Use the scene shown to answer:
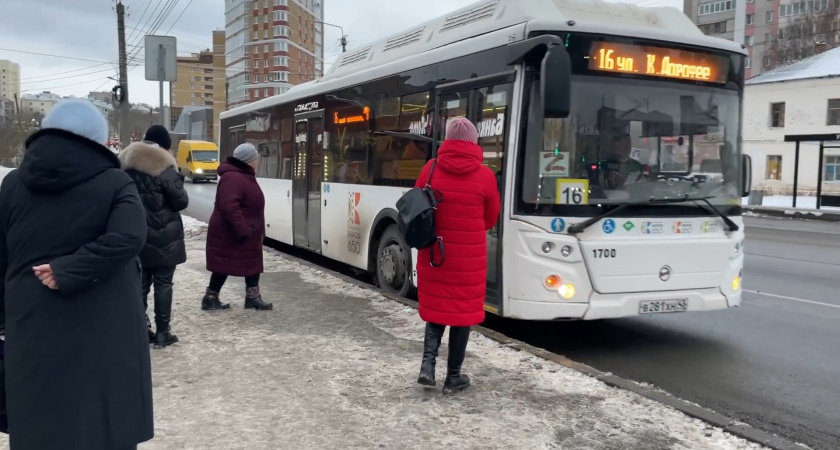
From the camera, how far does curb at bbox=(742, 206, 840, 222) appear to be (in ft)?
85.1

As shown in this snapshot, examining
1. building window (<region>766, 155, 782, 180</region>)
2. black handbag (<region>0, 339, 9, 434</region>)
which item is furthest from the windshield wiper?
building window (<region>766, 155, 782, 180</region>)

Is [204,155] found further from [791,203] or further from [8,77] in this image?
[8,77]

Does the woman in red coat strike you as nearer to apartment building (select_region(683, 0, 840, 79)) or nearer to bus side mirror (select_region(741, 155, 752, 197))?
bus side mirror (select_region(741, 155, 752, 197))

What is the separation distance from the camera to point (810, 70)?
131 feet

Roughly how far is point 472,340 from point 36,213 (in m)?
4.26

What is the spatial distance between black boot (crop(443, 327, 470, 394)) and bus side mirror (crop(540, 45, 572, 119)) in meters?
1.91

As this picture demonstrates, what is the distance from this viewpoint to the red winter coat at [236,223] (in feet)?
22.9

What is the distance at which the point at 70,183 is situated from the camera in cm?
278

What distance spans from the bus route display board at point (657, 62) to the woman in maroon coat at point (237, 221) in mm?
3468

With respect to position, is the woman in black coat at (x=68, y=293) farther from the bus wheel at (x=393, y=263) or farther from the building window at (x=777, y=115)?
the building window at (x=777, y=115)

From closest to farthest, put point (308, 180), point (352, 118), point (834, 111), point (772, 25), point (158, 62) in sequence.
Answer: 1. point (352, 118)
2. point (308, 180)
3. point (158, 62)
4. point (834, 111)
5. point (772, 25)

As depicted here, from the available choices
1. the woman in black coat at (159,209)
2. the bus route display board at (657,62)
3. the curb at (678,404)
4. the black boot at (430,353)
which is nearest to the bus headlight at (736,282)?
the bus route display board at (657,62)

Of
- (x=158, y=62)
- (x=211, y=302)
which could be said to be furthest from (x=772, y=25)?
(x=211, y=302)

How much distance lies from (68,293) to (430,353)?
9.11 ft
